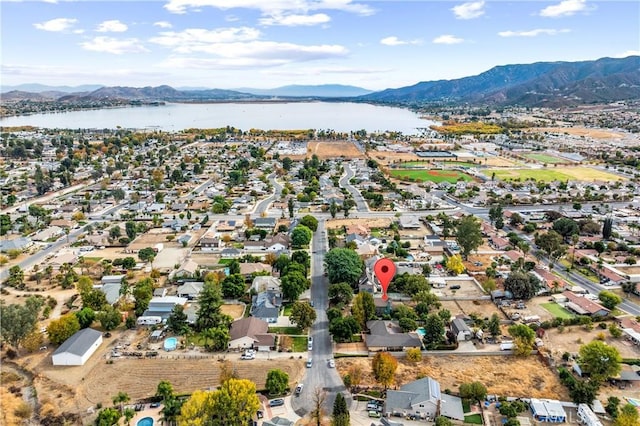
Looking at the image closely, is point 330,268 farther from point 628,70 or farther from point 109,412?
point 628,70

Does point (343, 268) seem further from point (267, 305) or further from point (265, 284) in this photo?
point (267, 305)

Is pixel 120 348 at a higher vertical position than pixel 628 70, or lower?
lower

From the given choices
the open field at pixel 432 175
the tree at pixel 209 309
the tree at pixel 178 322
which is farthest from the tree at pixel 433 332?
the open field at pixel 432 175

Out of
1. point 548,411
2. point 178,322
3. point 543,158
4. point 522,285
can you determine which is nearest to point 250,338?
point 178,322

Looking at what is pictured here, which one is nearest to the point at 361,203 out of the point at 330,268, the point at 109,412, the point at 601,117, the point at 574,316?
the point at 330,268

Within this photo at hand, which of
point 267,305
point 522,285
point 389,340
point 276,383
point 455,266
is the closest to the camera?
point 276,383
